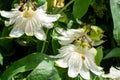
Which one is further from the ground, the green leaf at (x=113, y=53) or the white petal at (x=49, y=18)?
the white petal at (x=49, y=18)

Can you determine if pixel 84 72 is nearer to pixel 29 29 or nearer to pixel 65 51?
pixel 65 51

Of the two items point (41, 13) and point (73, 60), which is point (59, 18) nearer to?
point (41, 13)

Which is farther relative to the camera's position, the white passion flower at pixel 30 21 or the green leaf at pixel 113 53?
the green leaf at pixel 113 53

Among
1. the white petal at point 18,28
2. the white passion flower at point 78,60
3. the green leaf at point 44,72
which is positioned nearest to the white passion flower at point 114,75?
the white passion flower at point 78,60

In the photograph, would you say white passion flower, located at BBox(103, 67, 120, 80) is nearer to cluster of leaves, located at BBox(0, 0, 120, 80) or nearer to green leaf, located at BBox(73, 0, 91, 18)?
cluster of leaves, located at BBox(0, 0, 120, 80)

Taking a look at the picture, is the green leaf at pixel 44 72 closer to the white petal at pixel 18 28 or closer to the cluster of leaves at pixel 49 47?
the cluster of leaves at pixel 49 47

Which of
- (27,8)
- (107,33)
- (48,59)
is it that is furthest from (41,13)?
(107,33)
